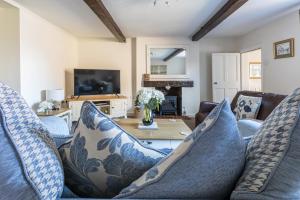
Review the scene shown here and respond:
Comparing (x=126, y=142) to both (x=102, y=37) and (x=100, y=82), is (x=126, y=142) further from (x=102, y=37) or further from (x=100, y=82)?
(x=102, y=37)

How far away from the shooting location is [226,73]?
7.24m

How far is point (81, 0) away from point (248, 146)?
12.2ft

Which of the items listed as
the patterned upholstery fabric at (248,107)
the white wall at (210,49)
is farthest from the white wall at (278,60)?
the patterned upholstery fabric at (248,107)

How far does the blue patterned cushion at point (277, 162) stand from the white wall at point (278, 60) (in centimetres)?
448

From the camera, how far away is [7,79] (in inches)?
165

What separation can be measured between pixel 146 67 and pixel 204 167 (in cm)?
671

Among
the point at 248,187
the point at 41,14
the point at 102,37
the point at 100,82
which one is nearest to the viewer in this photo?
the point at 248,187

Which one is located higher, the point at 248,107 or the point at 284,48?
the point at 284,48

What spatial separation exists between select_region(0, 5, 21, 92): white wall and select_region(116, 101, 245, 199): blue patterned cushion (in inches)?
158

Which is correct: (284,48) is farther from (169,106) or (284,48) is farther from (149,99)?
(169,106)

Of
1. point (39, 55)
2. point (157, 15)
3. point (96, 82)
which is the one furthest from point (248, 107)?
point (96, 82)

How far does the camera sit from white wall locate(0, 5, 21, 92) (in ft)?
13.5

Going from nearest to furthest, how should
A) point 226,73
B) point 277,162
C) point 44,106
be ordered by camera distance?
point 277,162 < point 44,106 < point 226,73

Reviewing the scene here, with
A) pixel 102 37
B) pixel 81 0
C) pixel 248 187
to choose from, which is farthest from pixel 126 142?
pixel 102 37
